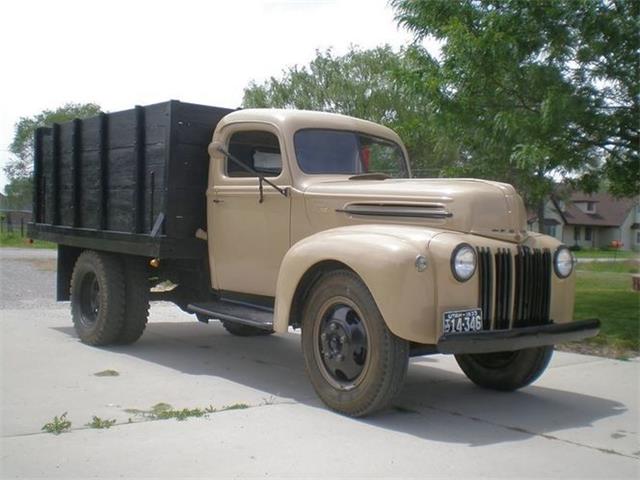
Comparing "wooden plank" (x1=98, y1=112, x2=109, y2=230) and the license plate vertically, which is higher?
"wooden plank" (x1=98, y1=112, x2=109, y2=230)

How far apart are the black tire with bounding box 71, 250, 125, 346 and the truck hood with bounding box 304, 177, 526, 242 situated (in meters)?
2.78

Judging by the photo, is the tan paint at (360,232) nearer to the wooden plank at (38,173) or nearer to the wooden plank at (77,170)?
the wooden plank at (77,170)

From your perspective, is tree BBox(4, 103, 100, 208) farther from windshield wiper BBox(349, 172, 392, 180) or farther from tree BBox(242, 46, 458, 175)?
windshield wiper BBox(349, 172, 392, 180)

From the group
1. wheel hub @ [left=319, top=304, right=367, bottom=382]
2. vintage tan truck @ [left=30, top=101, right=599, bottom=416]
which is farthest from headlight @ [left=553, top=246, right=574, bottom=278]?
wheel hub @ [left=319, top=304, right=367, bottom=382]

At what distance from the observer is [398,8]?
10.1 m

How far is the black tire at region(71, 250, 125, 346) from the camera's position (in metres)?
7.58

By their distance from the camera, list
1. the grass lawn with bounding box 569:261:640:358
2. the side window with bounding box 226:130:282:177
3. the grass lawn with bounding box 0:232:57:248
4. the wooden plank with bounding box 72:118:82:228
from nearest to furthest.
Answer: the side window with bounding box 226:130:282:177 → the grass lawn with bounding box 569:261:640:358 → the wooden plank with bounding box 72:118:82:228 → the grass lawn with bounding box 0:232:57:248

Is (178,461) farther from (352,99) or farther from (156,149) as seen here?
(352,99)

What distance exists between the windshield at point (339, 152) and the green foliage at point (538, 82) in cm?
209

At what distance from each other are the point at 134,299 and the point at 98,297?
52cm

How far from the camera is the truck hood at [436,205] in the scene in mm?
5305

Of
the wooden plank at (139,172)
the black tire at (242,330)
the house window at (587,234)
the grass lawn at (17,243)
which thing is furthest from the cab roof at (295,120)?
the house window at (587,234)

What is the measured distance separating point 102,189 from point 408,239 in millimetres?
4092

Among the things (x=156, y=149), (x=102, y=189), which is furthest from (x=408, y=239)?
(x=102, y=189)
